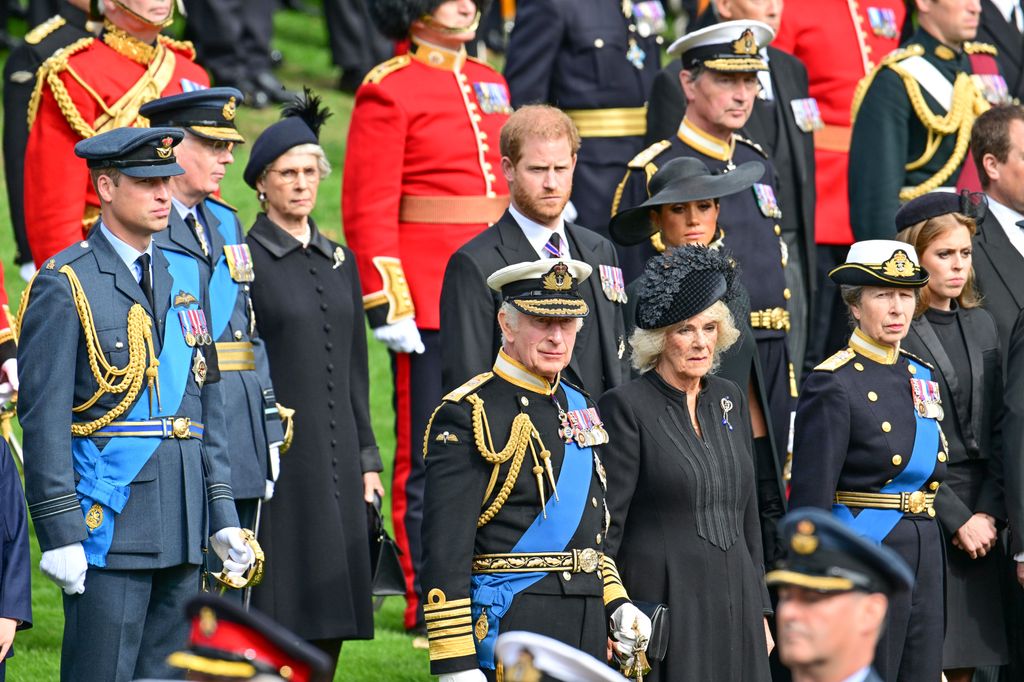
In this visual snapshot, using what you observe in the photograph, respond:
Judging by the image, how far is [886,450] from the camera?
723 cm

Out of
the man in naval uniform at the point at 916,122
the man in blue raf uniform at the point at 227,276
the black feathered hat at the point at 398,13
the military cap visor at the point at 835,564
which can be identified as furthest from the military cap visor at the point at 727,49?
the military cap visor at the point at 835,564

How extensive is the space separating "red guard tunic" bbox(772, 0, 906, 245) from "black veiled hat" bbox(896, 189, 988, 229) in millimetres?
2141

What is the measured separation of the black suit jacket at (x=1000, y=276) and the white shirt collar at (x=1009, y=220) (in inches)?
1.2

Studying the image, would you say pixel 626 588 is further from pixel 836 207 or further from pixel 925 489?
pixel 836 207

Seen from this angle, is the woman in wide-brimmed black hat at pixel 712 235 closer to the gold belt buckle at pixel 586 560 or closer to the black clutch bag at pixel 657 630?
the black clutch bag at pixel 657 630

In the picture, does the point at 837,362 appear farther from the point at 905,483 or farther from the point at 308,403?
the point at 308,403

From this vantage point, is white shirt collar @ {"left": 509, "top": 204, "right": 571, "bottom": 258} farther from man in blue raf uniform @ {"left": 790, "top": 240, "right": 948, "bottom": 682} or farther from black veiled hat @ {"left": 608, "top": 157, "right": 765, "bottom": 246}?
man in blue raf uniform @ {"left": 790, "top": 240, "right": 948, "bottom": 682}

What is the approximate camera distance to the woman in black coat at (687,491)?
6.49 m

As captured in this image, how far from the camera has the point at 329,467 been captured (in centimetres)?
792

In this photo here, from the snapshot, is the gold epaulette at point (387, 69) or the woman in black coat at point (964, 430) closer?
the woman in black coat at point (964, 430)

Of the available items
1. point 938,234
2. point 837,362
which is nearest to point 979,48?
point 938,234

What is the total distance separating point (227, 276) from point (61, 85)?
4.49 ft

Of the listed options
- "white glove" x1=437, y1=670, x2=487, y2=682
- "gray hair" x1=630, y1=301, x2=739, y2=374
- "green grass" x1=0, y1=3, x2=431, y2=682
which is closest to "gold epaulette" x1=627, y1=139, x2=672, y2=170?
"gray hair" x1=630, y1=301, x2=739, y2=374

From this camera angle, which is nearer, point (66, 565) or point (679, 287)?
Result: point (66, 565)
